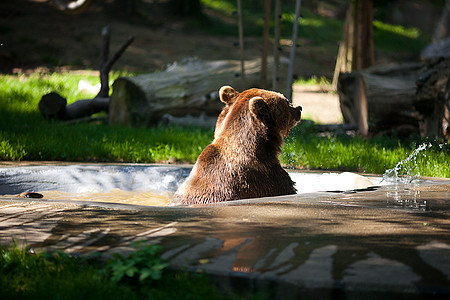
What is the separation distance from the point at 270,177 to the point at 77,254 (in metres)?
2.15

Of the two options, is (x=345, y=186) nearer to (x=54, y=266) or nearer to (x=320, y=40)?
(x=54, y=266)

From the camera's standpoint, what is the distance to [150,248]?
8.73 ft

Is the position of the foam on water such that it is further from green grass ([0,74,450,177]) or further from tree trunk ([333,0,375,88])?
tree trunk ([333,0,375,88])

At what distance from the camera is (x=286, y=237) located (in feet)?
9.43

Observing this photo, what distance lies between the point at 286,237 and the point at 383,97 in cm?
Answer: 655

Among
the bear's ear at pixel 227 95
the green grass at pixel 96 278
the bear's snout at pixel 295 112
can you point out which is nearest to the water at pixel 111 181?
the bear's snout at pixel 295 112

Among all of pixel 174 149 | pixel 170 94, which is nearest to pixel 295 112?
pixel 174 149

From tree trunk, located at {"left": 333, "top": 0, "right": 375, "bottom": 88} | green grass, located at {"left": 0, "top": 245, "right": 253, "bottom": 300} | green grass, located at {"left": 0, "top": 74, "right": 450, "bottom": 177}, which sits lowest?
green grass, located at {"left": 0, "top": 245, "right": 253, "bottom": 300}

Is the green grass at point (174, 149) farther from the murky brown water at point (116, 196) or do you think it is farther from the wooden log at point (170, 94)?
the murky brown water at point (116, 196)

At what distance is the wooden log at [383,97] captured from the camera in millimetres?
8883

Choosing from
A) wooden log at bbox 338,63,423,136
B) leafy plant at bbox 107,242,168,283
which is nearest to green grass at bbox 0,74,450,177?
wooden log at bbox 338,63,423,136

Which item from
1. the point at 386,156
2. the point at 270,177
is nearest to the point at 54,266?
the point at 270,177

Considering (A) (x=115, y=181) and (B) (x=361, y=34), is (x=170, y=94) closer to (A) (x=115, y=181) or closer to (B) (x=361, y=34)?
(A) (x=115, y=181)

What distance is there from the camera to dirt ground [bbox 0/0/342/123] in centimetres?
1872
